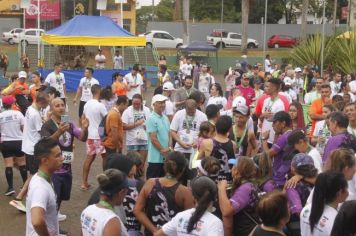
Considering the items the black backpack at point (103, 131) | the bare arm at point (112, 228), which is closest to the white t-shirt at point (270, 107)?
the black backpack at point (103, 131)

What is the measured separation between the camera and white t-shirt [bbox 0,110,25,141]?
32.4 feet

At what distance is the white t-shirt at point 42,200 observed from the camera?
500cm

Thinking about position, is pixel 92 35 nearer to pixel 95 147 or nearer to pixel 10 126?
pixel 95 147

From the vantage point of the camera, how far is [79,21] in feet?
83.1

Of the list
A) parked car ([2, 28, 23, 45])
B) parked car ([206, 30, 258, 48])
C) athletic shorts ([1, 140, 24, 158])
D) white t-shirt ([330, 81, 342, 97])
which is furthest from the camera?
parked car ([206, 30, 258, 48])

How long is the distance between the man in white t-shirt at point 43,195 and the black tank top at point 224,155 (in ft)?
6.82

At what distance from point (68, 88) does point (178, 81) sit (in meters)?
5.43

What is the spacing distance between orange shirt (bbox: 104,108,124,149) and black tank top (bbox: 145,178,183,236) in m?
4.20

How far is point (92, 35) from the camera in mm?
24516

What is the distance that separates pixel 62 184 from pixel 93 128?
2.33 metres

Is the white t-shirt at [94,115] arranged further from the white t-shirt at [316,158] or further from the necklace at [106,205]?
the necklace at [106,205]

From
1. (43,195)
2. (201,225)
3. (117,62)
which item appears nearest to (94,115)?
(43,195)

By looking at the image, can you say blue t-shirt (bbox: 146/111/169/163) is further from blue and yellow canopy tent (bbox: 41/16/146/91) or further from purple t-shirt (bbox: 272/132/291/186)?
blue and yellow canopy tent (bbox: 41/16/146/91)

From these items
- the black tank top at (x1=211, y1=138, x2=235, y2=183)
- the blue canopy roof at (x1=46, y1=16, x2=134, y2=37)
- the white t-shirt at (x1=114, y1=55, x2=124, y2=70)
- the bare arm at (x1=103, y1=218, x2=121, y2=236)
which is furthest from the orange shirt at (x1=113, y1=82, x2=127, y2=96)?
the white t-shirt at (x1=114, y1=55, x2=124, y2=70)
